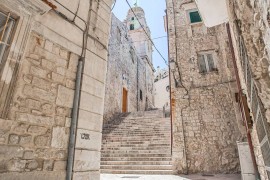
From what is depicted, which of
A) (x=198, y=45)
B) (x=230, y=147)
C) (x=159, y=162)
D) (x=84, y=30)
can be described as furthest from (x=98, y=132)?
(x=198, y=45)

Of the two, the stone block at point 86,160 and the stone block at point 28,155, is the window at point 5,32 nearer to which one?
the stone block at point 28,155

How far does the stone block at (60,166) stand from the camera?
2931 mm

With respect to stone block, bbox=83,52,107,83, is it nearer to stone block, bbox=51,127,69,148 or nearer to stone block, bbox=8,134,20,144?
stone block, bbox=51,127,69,148

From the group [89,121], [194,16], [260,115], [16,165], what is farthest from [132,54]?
[260,115]

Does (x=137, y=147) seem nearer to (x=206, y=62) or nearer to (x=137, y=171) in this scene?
(x=137, y=171)

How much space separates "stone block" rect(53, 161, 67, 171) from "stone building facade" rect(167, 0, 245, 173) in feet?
16.6

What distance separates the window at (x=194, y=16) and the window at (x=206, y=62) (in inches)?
77.4

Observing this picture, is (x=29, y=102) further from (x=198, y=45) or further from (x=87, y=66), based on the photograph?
(x=198, y=45)

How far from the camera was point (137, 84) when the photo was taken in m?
20.3

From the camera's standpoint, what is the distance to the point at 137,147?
821 cm

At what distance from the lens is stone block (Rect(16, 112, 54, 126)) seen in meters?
2.65

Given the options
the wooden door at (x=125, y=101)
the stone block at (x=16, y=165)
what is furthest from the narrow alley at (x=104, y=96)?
the wooden door at (x=125, y=101)

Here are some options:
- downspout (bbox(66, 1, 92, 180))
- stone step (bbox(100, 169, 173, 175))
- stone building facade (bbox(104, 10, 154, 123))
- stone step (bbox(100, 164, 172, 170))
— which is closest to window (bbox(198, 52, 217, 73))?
stone step (bbox(100, 164, 172, 170))

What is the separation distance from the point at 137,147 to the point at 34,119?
6.01m
